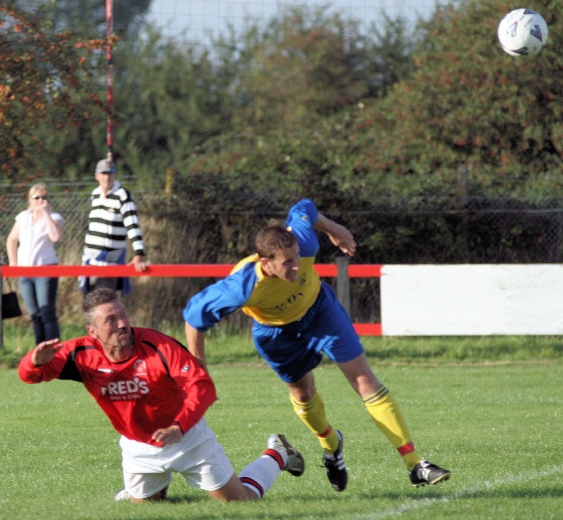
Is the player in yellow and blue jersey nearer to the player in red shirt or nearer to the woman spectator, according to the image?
the player in red shirt

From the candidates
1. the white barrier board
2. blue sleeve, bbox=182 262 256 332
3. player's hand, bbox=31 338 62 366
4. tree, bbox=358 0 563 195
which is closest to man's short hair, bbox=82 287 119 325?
player's hand, bbox=31 338 62 366

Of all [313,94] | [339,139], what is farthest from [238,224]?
[313,94]

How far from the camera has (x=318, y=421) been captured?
693cm

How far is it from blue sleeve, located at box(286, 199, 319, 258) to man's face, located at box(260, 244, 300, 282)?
1.52ft

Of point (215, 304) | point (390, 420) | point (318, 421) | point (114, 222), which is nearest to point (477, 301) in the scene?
point (114, 222)

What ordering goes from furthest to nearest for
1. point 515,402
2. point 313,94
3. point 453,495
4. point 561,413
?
point 313,94 < point 515,402 < point 561,413 < point 453,495

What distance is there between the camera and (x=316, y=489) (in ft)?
A: 21.8

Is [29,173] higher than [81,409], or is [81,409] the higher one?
[29,173]

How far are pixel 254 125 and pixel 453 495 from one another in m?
33.5

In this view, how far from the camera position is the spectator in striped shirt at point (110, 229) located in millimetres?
12844

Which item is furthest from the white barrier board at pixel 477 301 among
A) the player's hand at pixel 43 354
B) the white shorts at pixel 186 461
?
the player's hand at pixel 43 354

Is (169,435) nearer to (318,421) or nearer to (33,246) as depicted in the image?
(318,421)

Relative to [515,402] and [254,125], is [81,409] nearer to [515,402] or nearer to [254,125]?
[515,402]

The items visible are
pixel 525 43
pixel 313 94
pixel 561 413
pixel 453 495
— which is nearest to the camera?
pixel 453 495
